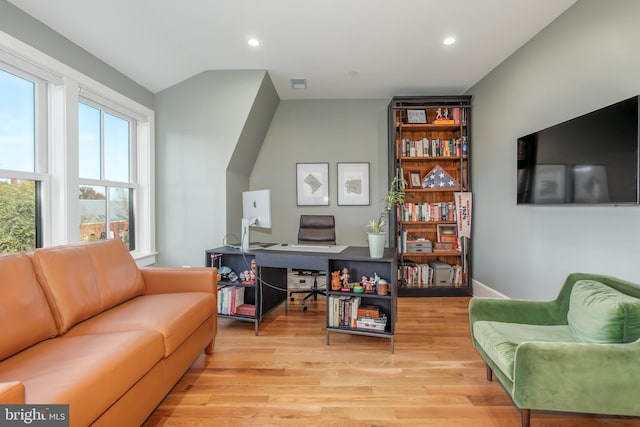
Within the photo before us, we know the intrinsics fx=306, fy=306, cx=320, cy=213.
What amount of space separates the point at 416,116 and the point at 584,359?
11.0ft

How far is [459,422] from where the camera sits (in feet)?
5.47

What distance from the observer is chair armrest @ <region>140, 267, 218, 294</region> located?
7.93ft

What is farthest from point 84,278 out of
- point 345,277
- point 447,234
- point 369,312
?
point 447,234

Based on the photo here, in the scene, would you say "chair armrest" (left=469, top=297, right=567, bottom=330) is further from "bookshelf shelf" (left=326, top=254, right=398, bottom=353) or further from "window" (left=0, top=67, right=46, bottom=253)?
"window" (left=0, top=67, right=46, bottom=253)

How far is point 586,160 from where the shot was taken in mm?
2189

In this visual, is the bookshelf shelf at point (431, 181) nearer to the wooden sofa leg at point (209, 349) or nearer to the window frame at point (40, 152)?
the wooden sofa leg at point (209, 349)

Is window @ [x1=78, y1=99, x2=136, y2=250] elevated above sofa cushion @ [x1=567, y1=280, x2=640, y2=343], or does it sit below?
above

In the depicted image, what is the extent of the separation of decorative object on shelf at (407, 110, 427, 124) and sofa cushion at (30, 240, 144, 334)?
3585 mm

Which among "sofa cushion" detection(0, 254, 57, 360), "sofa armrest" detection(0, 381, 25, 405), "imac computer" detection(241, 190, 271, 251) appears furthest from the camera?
"imac computer" detection(241, 190, 271, 251)

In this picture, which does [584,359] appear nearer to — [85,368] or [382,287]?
[382,287]

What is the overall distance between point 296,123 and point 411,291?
285 centimetres

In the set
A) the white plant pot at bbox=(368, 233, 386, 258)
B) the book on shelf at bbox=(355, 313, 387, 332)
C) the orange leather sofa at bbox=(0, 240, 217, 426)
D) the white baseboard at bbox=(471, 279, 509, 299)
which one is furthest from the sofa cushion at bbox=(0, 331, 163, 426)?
the white baseboard at bbox=(471, 279, 509, 299)

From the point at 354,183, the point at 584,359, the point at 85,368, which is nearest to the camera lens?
the point at 85,368

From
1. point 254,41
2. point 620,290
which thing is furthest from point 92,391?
point 254,41
